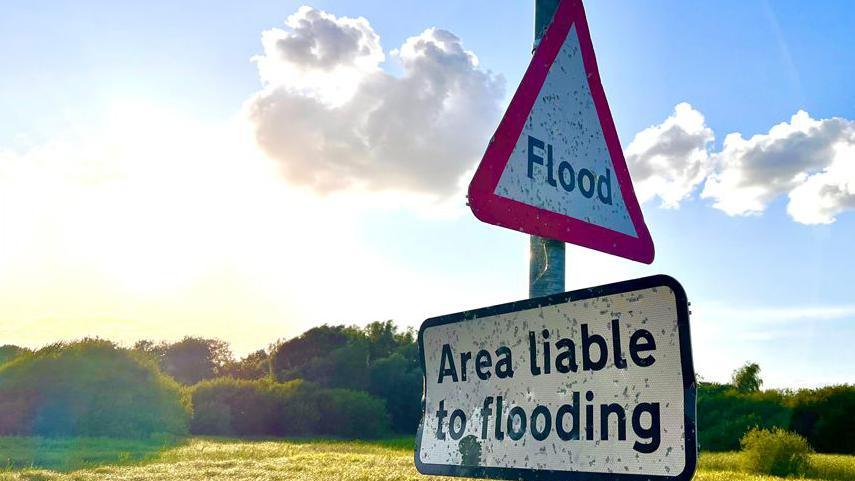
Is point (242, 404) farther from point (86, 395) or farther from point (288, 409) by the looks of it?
point (86, 395)

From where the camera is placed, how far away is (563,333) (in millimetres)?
2105

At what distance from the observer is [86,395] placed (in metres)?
20.8

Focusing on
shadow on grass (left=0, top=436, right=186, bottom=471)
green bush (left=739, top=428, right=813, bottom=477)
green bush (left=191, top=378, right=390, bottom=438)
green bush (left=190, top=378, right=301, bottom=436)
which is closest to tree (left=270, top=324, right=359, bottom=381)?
green bush (left=191, top=378, right=390, bottom=438)

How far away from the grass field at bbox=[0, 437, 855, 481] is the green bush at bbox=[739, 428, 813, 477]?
0.30 meters

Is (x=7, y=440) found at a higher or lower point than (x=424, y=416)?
lower

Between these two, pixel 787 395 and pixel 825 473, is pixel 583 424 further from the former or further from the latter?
pixel 787 395

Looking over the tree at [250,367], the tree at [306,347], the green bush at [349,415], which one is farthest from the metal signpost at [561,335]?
the tree at [250,367]

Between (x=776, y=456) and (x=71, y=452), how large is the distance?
14831mm

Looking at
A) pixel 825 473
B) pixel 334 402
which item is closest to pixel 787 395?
pixel 825 473

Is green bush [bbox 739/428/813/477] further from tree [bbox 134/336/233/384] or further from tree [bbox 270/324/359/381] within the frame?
tree [bbox 134/336/233/384]

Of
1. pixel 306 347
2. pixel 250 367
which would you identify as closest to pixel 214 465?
pixel 306 347

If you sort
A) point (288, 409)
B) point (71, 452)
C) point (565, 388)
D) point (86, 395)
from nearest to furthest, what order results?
point (565, 388)
point (71, 452)
point (86, 395)
point (288, 409)

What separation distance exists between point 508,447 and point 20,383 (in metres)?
23.3

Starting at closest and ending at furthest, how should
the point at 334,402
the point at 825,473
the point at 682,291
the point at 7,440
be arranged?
the point at 682,291, the point at 825,473, the point at 7,440, the point at 334,402
